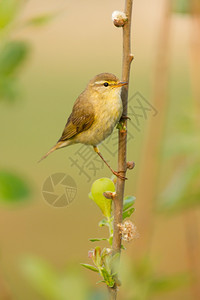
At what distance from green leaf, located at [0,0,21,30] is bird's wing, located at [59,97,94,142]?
1.40 feet

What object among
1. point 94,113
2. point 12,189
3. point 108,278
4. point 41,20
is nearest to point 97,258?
point 108,278

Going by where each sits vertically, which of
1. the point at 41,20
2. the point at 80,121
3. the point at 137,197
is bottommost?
the point at 137,197

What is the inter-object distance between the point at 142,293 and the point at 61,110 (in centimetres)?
319

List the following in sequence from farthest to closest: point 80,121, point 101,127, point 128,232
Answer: point 80,121 < point 101,127 < point 128,232

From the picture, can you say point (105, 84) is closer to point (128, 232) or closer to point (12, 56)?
point (12, 56)

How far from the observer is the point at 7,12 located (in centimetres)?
91

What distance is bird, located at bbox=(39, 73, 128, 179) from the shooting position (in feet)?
3.98

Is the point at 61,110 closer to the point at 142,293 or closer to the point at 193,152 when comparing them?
the point at 193,152

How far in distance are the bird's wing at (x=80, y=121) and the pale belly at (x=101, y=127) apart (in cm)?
2

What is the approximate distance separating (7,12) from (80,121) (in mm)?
440

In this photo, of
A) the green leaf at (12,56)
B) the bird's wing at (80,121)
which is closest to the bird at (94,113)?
the bird's wing at (80,121)

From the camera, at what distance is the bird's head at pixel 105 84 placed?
1253 mm

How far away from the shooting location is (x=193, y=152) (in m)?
1.10

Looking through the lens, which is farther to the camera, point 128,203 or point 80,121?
point 80,121
